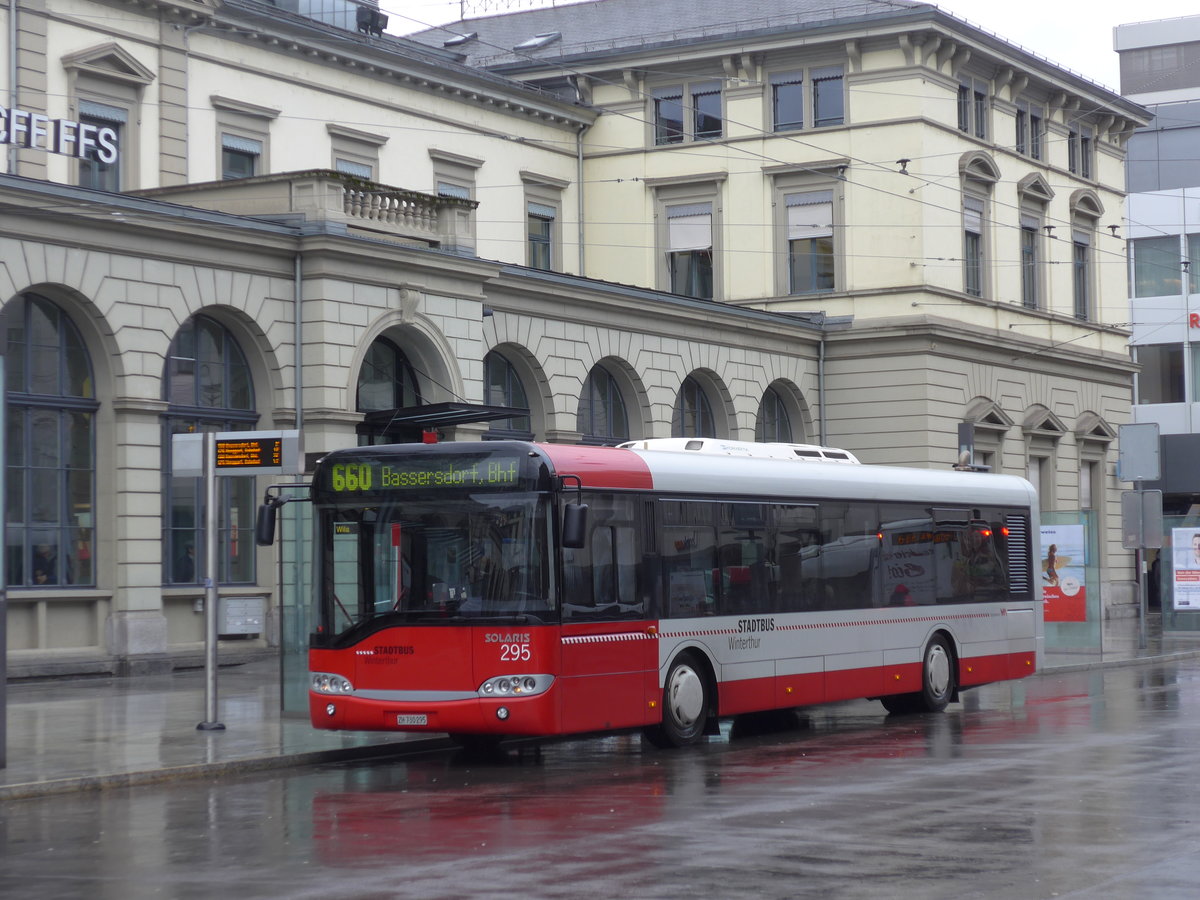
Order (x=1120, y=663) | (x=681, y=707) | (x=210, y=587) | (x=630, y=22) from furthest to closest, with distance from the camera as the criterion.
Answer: (x=630, y=22), (x=1120, y=663), (x=210, y=587), (x=681, y=707)

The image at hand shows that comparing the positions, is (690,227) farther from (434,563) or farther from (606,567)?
(434,563)

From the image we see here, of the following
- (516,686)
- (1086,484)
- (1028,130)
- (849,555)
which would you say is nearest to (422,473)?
(516,686)

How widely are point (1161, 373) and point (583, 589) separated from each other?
53.1 m

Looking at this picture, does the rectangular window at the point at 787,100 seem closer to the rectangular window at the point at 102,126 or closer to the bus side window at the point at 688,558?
the rectangular window at the point at 102,126

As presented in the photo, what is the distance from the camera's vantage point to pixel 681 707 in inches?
702

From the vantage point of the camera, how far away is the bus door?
16.4 meters

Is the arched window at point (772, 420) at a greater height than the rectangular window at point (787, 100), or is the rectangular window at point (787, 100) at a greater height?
the rectangular window at point (787, 100)

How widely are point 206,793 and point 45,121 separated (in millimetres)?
13481

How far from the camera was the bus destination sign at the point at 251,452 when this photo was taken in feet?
61.8

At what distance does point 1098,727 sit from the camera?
65.3ft

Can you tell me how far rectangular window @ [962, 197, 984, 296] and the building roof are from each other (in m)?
5.10

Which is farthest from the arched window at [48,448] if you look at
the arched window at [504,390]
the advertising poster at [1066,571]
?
the advertising poster at [1066,571]

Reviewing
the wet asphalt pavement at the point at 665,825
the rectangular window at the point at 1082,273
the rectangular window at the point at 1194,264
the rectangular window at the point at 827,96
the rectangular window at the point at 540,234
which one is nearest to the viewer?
the wet asphalt pavement at the point at 665,825

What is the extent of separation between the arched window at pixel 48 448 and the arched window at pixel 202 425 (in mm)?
1395
